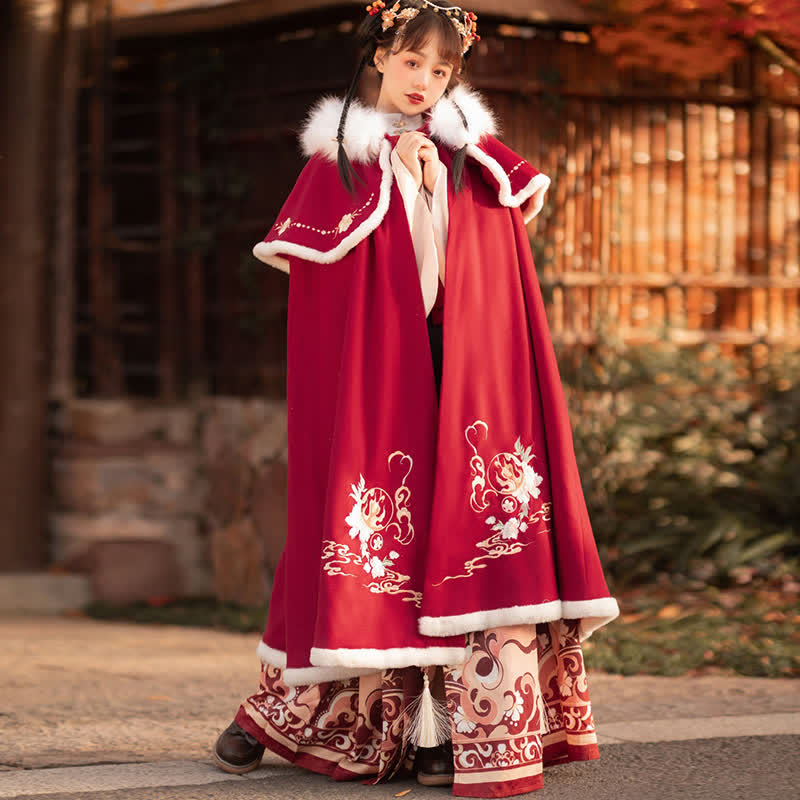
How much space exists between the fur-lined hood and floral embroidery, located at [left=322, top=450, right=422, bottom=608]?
2.40 feet

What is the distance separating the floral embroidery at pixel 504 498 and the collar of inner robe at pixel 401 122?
0.73 meters

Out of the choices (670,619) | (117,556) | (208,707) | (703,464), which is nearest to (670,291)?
(703,464)

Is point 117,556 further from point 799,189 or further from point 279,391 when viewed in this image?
point 799,189

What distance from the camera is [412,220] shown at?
325 centimetres

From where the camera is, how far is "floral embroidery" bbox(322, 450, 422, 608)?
308 cm

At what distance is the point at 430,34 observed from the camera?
10.6 feet

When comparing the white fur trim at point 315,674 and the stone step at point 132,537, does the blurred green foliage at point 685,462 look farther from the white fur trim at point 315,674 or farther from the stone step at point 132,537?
the white fur trim at point 315,674

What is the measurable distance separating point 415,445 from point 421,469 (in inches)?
2.2

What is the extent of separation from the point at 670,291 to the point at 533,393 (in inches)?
160

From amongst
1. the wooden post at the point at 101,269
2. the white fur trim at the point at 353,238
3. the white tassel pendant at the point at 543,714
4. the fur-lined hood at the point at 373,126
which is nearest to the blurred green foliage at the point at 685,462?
the wooden post at the point at 101,269

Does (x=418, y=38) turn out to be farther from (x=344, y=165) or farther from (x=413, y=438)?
(x=413, y=438)

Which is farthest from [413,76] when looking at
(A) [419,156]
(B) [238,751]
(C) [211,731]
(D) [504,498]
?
(C) [211,731]

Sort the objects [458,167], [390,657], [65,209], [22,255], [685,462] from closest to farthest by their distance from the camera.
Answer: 1. [390,657]
2. [458,167]
3. [22,255]
4. [685,462]
5. [65,209]

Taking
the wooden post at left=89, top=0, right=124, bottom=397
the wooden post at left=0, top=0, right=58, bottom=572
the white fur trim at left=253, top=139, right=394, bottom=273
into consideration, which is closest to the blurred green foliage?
the wooden post at left=89, top=0, right=124, bottom=397
